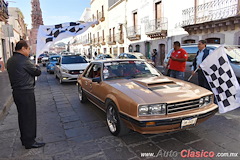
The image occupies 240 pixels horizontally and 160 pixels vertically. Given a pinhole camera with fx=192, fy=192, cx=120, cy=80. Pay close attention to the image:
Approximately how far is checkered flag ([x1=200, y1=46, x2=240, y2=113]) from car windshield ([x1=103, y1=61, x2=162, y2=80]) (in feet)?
4.30

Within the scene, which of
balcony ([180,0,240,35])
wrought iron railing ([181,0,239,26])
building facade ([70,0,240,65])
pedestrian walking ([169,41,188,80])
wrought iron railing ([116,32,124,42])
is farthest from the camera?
wrought iron railing ([116,32,124,42])

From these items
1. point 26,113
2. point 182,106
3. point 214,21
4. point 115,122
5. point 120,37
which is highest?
point 120,37

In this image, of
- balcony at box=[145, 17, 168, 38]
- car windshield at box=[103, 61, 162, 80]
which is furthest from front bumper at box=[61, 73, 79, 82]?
balcony at box=[145, 17, 168, 38]

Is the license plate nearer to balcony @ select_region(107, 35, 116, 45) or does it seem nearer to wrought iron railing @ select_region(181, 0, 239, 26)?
wrought iron railing @ select_region(181, 0, 239, 26)

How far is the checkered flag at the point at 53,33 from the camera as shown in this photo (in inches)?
243

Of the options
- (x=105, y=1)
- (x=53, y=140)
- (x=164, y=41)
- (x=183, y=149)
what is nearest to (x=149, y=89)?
(x=183, y=149)

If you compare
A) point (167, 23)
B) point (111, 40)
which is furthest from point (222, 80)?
point (111, 40)

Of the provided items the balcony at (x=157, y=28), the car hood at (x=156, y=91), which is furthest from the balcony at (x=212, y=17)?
the car hood at (x=156, y=91)

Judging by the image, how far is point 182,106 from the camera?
3.18 meters

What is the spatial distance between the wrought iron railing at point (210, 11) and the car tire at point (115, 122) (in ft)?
36.2

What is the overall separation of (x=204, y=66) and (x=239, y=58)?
246cm

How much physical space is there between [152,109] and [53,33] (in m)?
5.53

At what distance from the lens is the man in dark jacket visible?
3154 mm

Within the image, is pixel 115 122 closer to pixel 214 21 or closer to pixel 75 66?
pixel 75 66
